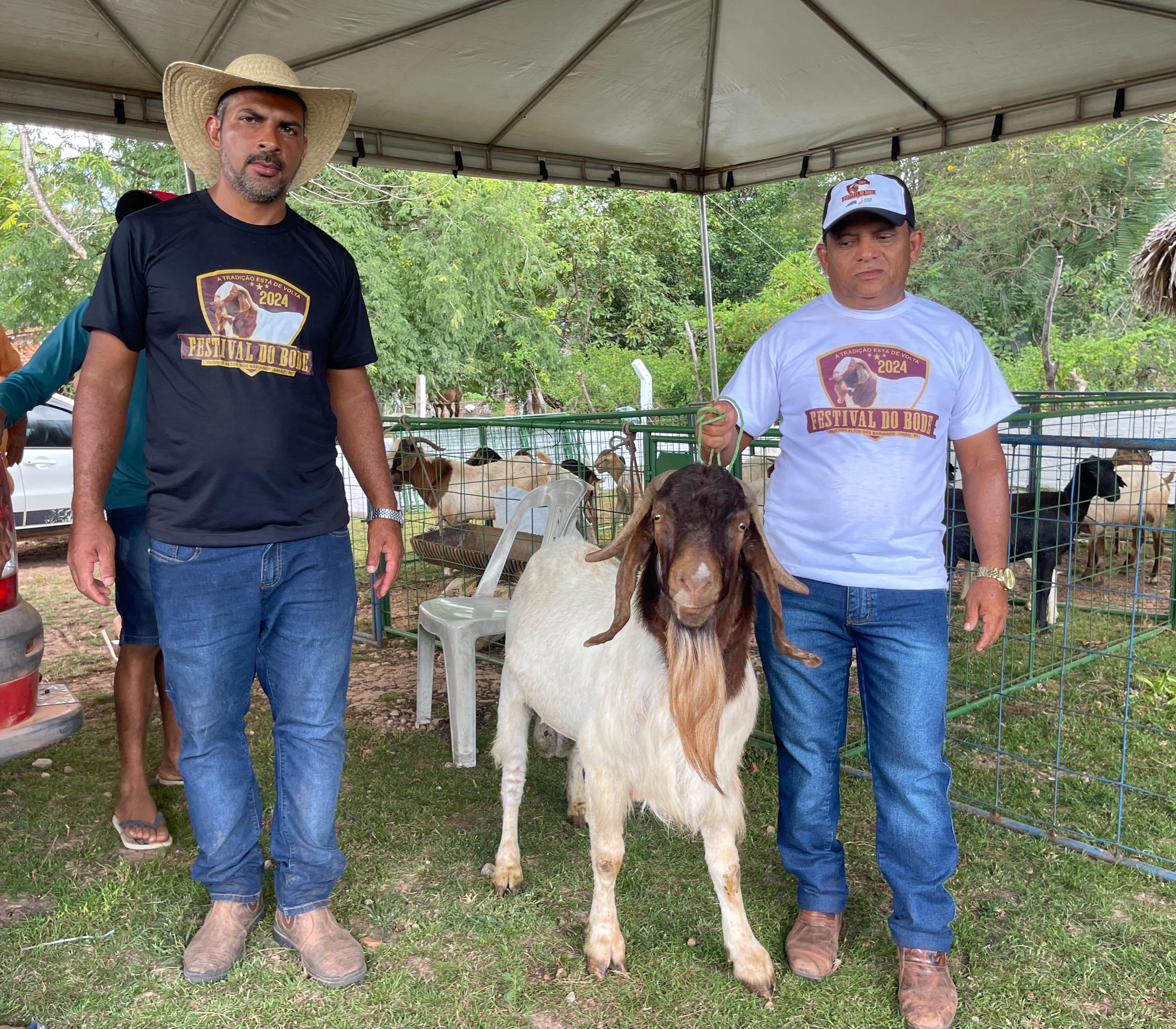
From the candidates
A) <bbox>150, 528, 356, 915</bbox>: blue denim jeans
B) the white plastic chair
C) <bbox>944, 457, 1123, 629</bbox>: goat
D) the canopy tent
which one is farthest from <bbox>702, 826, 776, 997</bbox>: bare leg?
the canopy tent

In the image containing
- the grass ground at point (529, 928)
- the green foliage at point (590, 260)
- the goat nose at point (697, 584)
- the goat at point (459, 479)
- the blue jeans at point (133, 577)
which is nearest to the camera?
the goat nose at point (697, 584)

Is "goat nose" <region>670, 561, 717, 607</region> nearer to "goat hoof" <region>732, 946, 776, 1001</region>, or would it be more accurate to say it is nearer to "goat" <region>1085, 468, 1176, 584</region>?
"goat hoof" <region>732, 946, 776, 1001</region>

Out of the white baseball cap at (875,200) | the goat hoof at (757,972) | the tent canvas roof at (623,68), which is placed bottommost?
the goat hoof at (757,972)

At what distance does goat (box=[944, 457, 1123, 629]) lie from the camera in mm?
5539

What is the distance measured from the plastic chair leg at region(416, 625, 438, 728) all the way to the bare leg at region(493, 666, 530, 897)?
4.18ft

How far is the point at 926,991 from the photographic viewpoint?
2463 mm

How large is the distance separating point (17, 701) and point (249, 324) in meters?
1.23

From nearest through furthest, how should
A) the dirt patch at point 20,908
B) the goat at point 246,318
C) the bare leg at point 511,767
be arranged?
the goat at point 246,318
the dirt patch at point 20,908
the bare leg at point 511,767

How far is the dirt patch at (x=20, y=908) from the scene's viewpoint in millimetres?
→ 2975

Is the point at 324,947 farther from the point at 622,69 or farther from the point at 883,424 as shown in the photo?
the point at 622,69

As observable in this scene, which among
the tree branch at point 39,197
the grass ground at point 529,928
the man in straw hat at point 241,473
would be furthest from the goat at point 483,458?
the tree branch at point 39,197

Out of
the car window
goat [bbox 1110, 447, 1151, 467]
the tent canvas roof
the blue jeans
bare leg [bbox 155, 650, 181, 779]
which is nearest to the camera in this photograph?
the blue jeans

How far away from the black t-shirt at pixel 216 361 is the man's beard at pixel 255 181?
9 centimetres

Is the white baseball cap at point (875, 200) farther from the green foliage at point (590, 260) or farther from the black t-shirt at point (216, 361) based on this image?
the green foliage at point (590, 260)
